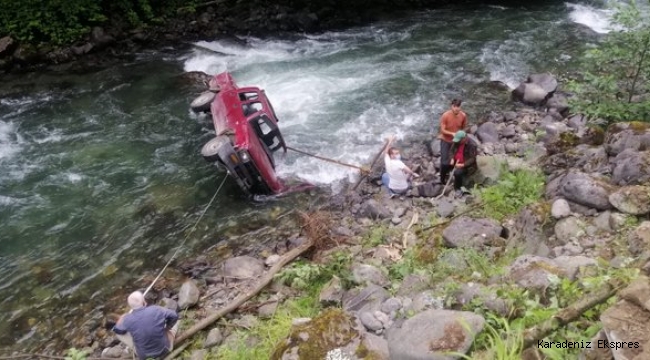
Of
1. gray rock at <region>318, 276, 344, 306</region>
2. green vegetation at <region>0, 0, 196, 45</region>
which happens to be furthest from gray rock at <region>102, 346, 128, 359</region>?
green vegetation at <region>0, 0, 196, 45</region>

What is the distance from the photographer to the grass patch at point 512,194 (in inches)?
313

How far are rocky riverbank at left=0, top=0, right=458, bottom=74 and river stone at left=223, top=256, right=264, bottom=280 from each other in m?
11.0

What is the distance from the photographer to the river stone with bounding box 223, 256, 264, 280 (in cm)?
837

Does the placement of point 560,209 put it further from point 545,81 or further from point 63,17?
point 63,17

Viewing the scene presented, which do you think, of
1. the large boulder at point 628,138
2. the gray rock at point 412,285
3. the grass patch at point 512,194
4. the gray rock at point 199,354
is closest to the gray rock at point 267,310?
the gray rock at point 199,354

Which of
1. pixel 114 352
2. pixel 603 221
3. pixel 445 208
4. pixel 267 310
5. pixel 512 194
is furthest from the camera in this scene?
pixel 445 208

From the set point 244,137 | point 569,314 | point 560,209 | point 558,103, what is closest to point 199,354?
point 244,137

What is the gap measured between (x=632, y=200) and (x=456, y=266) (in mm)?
2292

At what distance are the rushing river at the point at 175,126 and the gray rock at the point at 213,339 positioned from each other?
2449mm

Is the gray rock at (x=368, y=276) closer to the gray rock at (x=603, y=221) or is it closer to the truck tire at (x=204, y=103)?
the gray rock at (x=603, y=221)

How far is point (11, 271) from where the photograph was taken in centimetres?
909

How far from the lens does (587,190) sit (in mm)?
6688

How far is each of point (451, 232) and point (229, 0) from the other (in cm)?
1535

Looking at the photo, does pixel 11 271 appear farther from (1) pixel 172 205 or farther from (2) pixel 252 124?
(2) pixel 252 124
